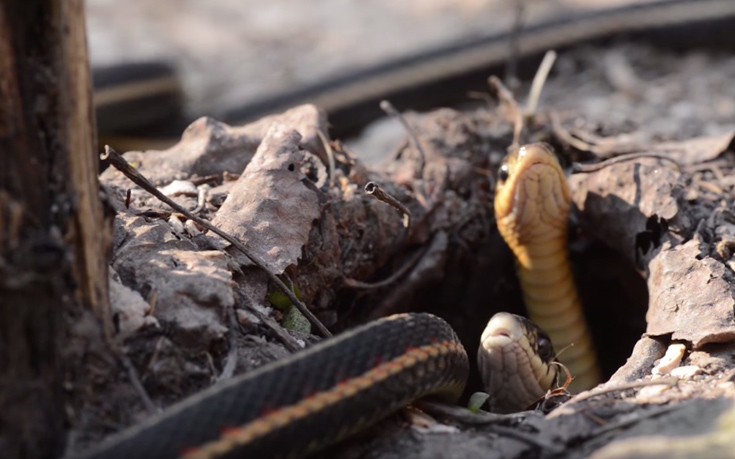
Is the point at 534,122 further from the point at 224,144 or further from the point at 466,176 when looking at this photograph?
the point at 224,144

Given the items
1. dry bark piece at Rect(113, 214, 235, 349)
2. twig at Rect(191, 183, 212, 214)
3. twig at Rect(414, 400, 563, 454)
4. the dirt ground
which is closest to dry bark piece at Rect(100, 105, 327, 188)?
the dirt ground

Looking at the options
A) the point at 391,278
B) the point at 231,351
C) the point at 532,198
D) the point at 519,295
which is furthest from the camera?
the point at 519,295

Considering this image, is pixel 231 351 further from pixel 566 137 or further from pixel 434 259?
pixel 566 137

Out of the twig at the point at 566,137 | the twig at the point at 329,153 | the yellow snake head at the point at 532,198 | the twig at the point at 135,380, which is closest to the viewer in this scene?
the twig at the point at 135,380

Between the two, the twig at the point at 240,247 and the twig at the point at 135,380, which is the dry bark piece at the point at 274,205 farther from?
the twig at the point at 135,380

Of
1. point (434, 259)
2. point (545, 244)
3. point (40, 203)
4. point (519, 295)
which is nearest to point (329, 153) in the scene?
point (434, 259)

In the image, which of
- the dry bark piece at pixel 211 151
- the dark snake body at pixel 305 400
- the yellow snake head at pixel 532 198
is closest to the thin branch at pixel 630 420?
the dark snake body at pixel 305 400
